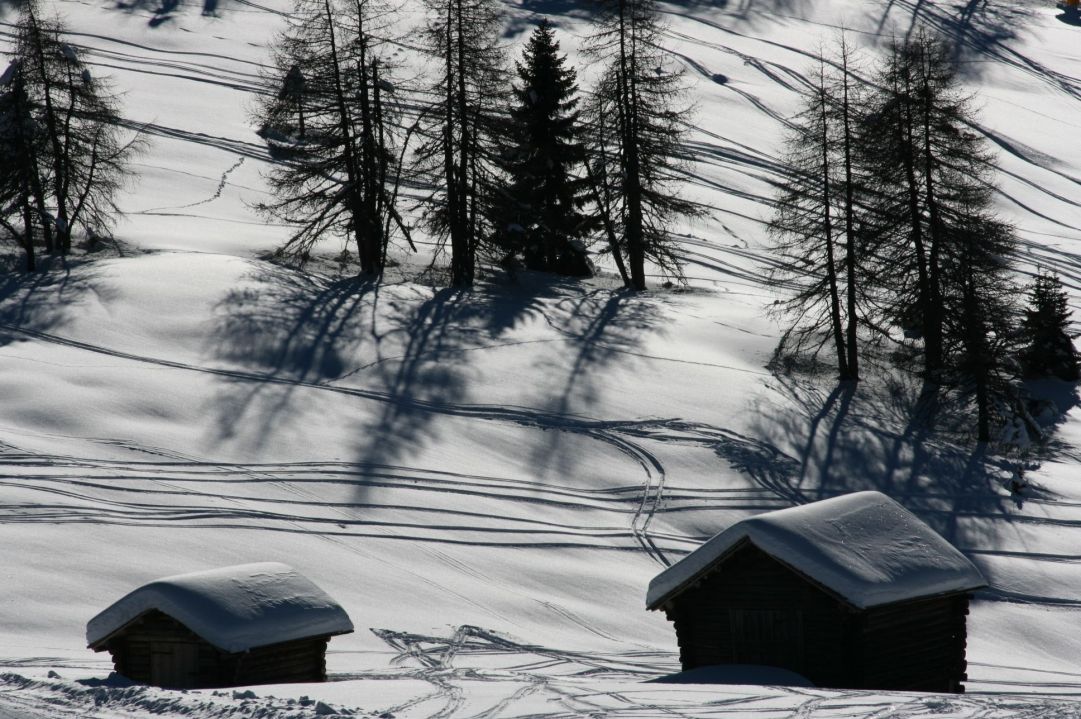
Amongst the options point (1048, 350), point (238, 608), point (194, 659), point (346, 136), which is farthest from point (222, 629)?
point (1048, 350)

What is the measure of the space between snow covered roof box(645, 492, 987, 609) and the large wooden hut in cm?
1

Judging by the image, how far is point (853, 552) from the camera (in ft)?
47.8

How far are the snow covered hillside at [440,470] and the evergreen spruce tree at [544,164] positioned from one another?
5.32 ft

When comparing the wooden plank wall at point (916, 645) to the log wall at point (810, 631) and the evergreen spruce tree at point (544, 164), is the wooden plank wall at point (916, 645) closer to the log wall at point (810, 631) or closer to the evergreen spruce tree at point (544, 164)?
the log wall at point (810, 631)

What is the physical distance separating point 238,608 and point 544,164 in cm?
2600

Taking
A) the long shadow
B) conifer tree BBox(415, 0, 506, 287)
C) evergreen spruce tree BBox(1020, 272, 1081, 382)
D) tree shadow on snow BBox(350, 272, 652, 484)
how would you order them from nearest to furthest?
the long shadow, tree shadow on snow BBox(350, 272, 652, 484), evergreen spruce tree BBox(1020, 272, 1081, 382), conifer tree BBox(415, 0, 506, 287)

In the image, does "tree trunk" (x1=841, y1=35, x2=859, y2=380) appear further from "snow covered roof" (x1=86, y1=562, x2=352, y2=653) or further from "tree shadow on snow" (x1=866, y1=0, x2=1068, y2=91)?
"tree shadow on snow" (x1=866, y1=0, x2=1068, y2=91)

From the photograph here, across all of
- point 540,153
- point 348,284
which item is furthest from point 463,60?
point 348,284

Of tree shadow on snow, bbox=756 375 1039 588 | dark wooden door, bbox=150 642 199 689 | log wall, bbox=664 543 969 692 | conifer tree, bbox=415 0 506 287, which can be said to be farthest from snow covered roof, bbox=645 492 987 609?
conifer tree, bbox=415 0 506 287

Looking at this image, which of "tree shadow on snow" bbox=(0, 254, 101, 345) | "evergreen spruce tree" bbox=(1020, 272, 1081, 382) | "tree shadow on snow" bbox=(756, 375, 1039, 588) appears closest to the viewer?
"tree shadow on snow" bbox=(756, 375, 1039, 588)

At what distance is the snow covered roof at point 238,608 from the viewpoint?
44.4ft

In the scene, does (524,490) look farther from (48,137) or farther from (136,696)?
(48,137)

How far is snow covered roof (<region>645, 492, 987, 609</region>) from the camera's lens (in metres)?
14.3

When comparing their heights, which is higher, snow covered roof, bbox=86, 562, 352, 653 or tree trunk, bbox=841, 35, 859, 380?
tree trunk, bbox=841, 35, 859, 380
